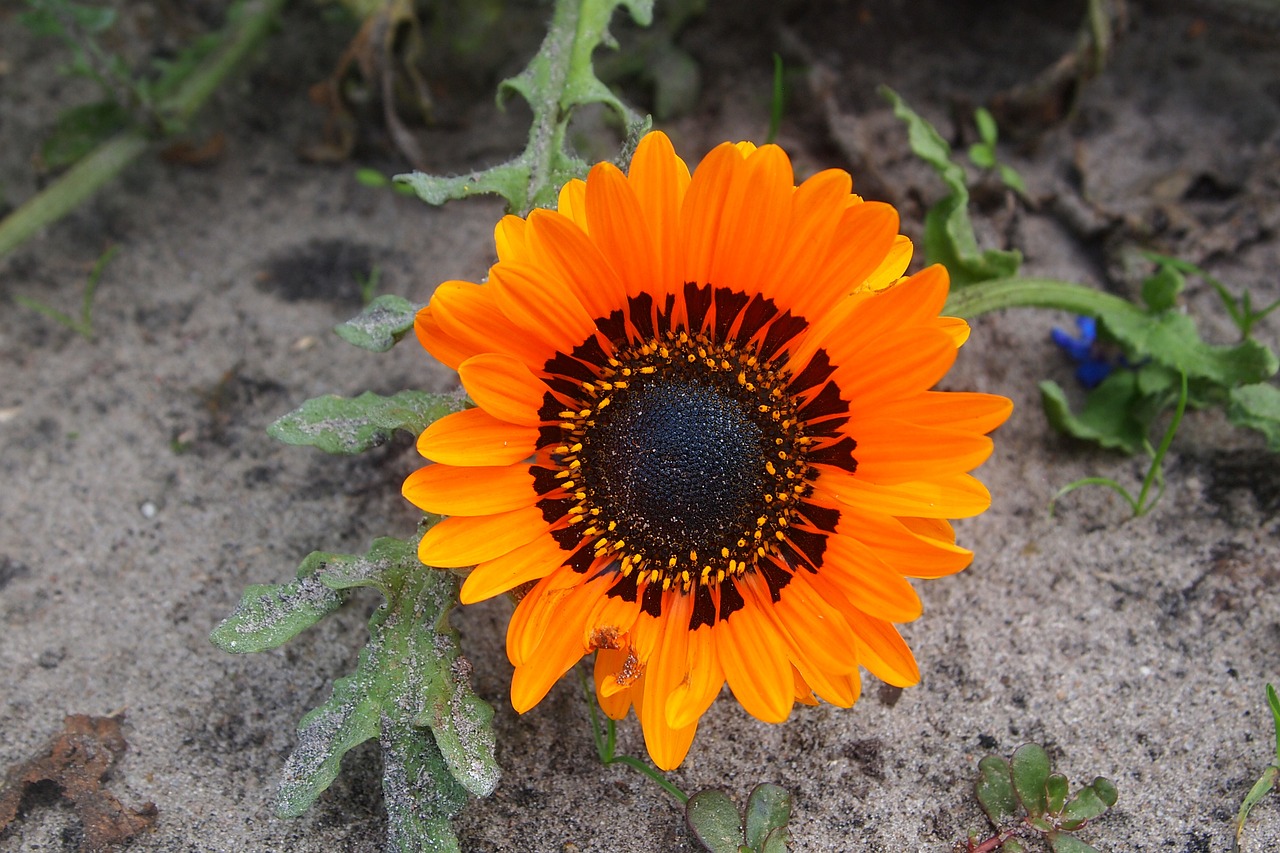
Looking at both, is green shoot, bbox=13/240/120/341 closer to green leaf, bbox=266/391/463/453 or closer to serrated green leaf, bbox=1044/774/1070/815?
green leaf, bbox=266/391/463/453

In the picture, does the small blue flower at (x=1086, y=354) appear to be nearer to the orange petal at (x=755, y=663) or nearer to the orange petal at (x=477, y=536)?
Answer: the orange petal at (x=755, y=663)

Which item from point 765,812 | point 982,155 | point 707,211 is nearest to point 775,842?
point 765,812

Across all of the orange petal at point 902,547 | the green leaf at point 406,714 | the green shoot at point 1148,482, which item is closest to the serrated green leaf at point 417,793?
the green leaf at point 406,714

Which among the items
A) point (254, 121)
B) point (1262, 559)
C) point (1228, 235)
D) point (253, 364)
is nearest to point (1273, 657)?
point (1262, 559)

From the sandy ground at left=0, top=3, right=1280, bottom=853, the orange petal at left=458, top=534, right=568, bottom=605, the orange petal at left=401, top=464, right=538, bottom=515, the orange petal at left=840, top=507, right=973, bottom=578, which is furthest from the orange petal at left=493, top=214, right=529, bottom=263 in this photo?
the sandy ground at left=0, top=3, right=1280, bottom=853

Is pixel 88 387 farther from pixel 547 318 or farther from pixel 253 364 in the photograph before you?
pixel 547 318

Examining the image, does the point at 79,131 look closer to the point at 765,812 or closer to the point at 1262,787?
the point at 765,812
